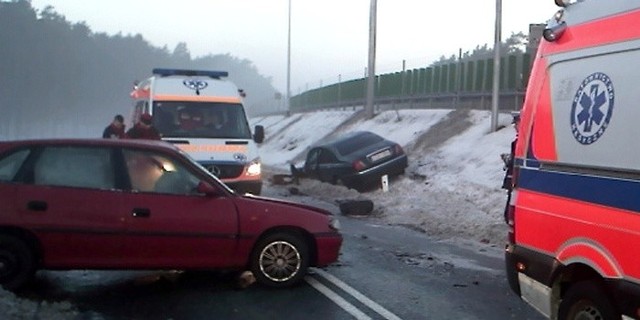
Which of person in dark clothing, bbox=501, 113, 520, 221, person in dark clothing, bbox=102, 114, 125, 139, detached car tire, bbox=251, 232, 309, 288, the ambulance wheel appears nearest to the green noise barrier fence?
person in dark clothing, bbox=501, 113, 520, 221

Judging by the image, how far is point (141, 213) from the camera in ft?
26.0

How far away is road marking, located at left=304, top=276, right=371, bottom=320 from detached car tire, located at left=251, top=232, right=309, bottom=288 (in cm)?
22

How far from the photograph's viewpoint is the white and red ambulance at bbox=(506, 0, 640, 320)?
4.85 m

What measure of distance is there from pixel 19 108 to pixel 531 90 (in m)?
80.0

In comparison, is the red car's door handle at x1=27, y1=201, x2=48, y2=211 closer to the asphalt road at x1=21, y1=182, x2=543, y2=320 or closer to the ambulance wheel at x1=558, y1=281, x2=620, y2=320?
the asphalt road at x1=21, y1=182, x2=543, y2=320

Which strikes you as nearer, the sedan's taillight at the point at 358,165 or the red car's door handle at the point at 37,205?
the red car's door handle at the point at 37,205

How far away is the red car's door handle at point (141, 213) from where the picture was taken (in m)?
7.92

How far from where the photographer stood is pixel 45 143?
815 cm

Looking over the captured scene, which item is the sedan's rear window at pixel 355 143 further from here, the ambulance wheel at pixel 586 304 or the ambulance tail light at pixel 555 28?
the ambulance wheel at pixel 586 304

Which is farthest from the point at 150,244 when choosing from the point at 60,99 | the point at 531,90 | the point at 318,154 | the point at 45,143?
the point at 60,99

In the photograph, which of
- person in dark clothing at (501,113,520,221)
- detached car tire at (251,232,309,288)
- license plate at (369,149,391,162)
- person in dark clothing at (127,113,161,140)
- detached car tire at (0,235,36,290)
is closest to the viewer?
person in dark clothing at (501,113,520,221)

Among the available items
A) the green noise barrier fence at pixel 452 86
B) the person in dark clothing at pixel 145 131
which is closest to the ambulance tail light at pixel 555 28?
the person in dark clothing at pixel 145 131

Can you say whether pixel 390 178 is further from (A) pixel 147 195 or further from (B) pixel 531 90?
(B) pixel 531 90

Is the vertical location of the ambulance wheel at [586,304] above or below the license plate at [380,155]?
below
